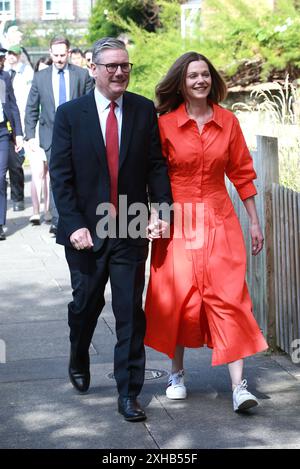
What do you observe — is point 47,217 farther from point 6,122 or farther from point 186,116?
point 186,116

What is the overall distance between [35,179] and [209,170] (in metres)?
7.66

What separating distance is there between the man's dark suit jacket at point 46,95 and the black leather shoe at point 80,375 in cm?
626

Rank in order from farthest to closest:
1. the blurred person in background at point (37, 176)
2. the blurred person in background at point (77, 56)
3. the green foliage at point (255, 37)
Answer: the blurred person in background at point (77, 56)
the green foliage at point (255, 37)
the blurred person in background at point (37, 176)

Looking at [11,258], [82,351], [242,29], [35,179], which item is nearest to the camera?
[82,351]

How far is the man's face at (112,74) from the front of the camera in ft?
20.8

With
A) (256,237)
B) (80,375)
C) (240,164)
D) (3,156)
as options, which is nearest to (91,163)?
(240,164)

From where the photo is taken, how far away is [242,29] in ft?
59.5

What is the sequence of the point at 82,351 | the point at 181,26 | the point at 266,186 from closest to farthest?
the point at 82,351 < the point at 266,186 < the point at 181,26

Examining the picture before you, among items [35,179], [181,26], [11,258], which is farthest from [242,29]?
[11,258]

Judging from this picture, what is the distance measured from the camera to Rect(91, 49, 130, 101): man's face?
6352 mm

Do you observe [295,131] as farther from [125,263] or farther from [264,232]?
[125,263]

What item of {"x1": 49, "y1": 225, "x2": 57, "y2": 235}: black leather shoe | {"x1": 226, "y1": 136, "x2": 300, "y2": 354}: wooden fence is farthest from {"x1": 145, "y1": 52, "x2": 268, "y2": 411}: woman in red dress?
{"x1": 49, "y1": 225, "x2": 57, "y2": 235}: black leather shoe

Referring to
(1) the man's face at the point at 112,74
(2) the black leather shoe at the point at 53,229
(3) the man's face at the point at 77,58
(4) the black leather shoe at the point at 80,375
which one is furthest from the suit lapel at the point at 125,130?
(3) the man's face at the point at 77,58

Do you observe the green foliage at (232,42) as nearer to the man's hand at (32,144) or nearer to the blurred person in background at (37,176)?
the blurred person in background at (37,176)
